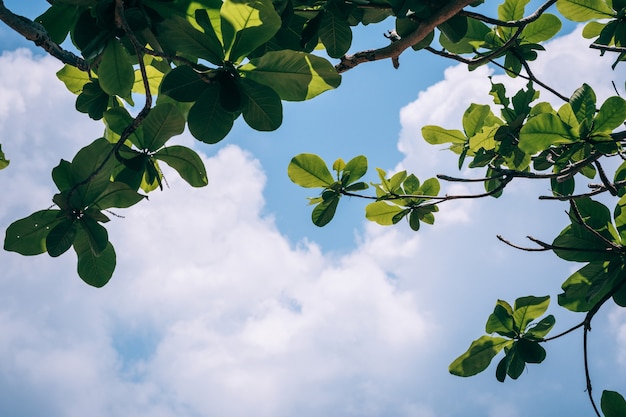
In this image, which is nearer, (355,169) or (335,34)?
(335,34)

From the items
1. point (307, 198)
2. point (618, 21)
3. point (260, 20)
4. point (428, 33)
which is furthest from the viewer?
point (307, 198)

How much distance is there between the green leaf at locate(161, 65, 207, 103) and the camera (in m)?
1.39

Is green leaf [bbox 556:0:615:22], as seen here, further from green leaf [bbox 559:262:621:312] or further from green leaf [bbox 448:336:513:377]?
green leaf [bbox 448:336:513:377]

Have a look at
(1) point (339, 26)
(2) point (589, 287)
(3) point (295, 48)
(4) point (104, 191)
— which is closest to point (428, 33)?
(1) point (339, 26)

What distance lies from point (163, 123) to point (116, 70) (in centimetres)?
19

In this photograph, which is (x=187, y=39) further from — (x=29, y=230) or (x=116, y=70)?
(x=29, y=230)

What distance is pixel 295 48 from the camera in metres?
1.68

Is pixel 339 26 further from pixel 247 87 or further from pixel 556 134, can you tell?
pixel 556 134

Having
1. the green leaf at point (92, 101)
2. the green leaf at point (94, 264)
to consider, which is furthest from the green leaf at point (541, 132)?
the green leaf at point (92, 101)

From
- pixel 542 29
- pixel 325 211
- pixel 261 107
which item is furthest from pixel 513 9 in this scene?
pixel 261 107

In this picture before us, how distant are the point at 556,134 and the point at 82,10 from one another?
4.56 ft

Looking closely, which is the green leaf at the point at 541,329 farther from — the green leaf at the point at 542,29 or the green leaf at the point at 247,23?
the green leaf at the point at 247,23

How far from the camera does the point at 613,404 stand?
1.55 meters

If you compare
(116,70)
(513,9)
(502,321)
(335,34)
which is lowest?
(502,321)
